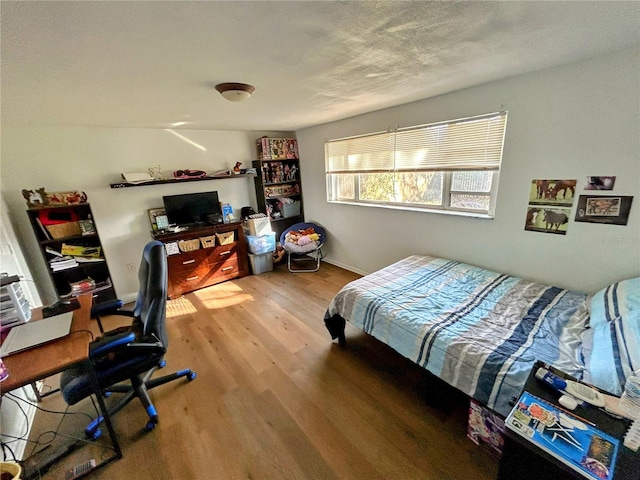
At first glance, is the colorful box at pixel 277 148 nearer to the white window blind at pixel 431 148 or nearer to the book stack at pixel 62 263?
the white window blind at pixel 431 148

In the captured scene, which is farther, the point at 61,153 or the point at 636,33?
the point at 61,153

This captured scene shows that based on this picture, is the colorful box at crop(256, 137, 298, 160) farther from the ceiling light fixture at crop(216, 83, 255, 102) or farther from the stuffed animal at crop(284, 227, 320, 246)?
the ceiling light fixture at crop(216, 83, 255, 102)

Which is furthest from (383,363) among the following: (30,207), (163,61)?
(30,207)

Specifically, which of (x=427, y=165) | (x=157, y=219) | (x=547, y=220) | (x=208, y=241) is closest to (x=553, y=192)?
(x=547, y=220)

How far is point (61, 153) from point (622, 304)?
4.92m

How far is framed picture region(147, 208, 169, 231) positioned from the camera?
130 inches

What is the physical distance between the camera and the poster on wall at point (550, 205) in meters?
1.92

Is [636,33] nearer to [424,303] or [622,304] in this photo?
[622,304]

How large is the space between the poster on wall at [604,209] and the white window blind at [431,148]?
2.16 feet

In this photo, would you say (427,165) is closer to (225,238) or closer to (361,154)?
(361,154)

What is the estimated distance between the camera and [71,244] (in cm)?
293

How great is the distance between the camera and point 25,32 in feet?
3.16

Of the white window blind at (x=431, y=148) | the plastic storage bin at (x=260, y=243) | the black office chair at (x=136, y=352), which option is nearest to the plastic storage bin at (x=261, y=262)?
the plastic storage bin at (x=260, y=243)

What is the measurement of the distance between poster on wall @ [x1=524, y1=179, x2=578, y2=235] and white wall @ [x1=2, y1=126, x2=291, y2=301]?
3663mm
